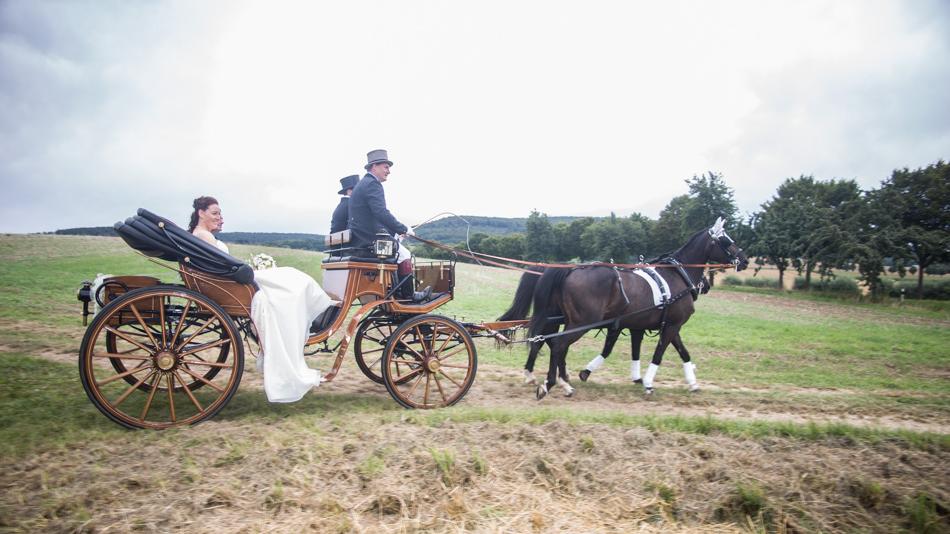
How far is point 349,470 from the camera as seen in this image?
3.63 metres

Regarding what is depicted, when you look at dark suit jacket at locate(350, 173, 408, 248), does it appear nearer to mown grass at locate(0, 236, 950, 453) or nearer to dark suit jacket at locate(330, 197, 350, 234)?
dark suit jacket at locate(330, 197, 350, 234)

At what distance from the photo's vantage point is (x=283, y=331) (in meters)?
4.81

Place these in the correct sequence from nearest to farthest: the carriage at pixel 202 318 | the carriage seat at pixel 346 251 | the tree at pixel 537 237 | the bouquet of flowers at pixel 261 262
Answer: the carriage at pixel 202 318 → the carriage seat at pixel 346 251 → the bouquet of flowers at pixel 261 262 → the tree at pixel 537 237

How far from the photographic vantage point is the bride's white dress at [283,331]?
4660mm

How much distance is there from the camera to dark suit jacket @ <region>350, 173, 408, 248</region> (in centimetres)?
570

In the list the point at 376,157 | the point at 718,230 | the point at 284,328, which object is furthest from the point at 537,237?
the point at 284,328

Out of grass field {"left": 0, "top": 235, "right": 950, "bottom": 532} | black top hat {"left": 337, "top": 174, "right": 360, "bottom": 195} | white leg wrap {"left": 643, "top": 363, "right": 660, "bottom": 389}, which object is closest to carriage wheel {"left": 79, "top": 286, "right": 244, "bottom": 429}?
grass field {"left": 0, "top": 235, "right": 950, "bottom": 532}

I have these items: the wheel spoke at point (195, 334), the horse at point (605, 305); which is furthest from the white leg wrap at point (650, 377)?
the wheel spoke at point (195, 334)

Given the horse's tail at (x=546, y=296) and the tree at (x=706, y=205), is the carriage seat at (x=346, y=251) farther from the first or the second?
the tree at (x=706, y=205)

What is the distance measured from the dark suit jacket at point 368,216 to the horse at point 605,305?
262 cm

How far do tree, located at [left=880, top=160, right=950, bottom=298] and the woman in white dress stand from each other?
119 ft

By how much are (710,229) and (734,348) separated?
513 centimetres

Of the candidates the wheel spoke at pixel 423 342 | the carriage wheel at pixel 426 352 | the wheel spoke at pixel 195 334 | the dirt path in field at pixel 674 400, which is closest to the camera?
the wheel spoke at pixel 195 334

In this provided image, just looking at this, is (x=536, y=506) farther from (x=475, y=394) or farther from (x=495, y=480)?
(x=475, y=394)
